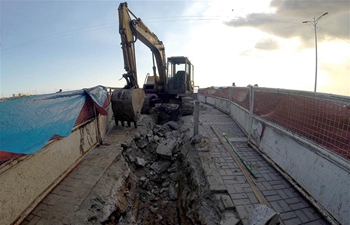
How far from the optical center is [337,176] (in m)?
2.74

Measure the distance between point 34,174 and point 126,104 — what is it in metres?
3.73

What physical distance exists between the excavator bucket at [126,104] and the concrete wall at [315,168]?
4.48m

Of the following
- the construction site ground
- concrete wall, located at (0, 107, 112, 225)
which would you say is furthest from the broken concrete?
concrete wall, located at (0, 107, 112, 225)

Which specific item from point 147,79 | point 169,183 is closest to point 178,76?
point 147,79

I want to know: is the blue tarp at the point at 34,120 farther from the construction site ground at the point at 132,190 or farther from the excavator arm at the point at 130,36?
the excavator arm at the point at 130,36

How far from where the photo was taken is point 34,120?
287 cm

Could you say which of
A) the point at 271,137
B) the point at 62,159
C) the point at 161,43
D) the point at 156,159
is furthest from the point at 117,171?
the point at 161,43

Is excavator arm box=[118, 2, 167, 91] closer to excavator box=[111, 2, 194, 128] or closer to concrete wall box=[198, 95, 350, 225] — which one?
excavator box=[111, 2, 194, 128]

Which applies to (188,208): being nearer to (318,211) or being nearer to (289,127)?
(318,211)

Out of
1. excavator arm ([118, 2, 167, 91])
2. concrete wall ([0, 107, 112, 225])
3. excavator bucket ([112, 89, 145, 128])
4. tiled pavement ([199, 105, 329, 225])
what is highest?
excavator arm ([118, 2, 167, 91])

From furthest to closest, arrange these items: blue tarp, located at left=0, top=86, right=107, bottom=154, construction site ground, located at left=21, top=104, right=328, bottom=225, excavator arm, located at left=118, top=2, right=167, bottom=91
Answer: excavator arm, located at left=118, top=2, right=167, bottom=91
construction site ground, located at left=21, top=104, right=328, bottom=225
blue tarp, located at left=0, top=86, right=107, bottom=154

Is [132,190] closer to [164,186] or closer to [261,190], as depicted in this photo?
[164,186]

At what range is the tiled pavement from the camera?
9.84 feet

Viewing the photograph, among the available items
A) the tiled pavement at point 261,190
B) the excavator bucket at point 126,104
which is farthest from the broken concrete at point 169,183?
the excavator bucket at point 126,104
